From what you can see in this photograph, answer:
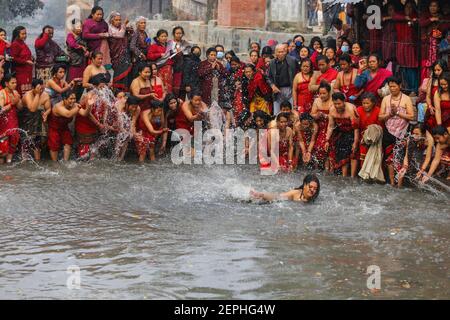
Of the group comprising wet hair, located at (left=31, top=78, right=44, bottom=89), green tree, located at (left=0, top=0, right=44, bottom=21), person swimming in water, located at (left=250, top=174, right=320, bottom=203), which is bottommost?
person swimming in water, located at (left=250, top=174, right=320, bottom=203)

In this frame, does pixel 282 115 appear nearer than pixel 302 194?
No

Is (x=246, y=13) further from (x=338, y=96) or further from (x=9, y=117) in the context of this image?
(x=338, y=96)

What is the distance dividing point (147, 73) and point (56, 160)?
67.3 inches

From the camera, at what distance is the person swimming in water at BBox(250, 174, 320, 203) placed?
995cm

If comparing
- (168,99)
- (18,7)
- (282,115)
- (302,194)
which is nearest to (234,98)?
(168,99)

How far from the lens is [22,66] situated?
43.1 ft

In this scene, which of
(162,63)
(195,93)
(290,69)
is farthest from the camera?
(162,63)

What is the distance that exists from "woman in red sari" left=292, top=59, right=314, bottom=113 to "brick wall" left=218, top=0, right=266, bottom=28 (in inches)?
546

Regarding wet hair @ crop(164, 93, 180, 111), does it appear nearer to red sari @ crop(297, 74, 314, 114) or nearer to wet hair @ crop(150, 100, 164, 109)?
wet hair @ crop(150, 100, 164, 109)

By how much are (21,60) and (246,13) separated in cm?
1429

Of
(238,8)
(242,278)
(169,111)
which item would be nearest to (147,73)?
(169,111)

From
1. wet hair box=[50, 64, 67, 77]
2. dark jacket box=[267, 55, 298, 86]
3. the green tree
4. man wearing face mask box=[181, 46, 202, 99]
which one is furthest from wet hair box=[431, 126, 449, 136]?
the green tree

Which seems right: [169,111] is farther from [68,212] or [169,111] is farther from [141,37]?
[68,212]

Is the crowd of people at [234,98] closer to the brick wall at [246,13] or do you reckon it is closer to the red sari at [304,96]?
the red sari at [304,96]
